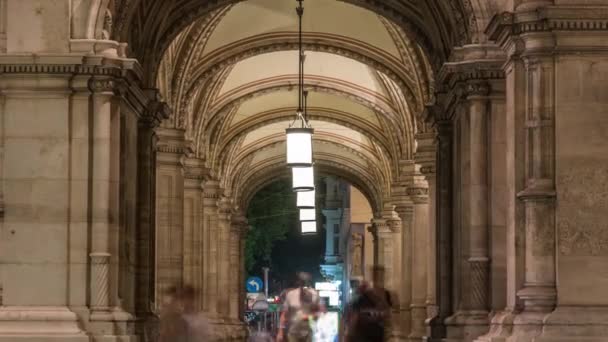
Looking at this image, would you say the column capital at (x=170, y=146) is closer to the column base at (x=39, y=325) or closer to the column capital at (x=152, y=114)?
the column capital at (x=152, y=114)

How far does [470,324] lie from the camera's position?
19953mm

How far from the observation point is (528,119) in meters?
14.8

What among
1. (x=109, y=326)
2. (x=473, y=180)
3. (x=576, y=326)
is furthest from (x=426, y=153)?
(x=576, y=326)

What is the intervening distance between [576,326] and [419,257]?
699 inches

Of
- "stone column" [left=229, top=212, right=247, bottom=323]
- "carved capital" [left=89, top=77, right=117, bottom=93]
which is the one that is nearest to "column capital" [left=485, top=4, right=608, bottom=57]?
A: "carved capital" [left=89, top=77, right=117, bottom=93]

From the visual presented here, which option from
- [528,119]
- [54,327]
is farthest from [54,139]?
[528,119]

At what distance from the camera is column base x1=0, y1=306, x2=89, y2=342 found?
685 inches

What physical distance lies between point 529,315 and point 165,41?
38.4ft

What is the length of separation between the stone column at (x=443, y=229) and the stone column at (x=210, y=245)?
13784mm

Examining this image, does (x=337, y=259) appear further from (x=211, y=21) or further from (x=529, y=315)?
(x=529, y=315)

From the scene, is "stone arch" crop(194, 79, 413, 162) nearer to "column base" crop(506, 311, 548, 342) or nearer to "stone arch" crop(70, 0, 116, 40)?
"stone arch" crop(70, 0, 116, 40)

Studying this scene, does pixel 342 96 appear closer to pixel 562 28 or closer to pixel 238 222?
pixel 238 222

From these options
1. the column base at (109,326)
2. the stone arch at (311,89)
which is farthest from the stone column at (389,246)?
the column base at (109,326)

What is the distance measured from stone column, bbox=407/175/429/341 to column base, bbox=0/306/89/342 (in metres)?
14.3
